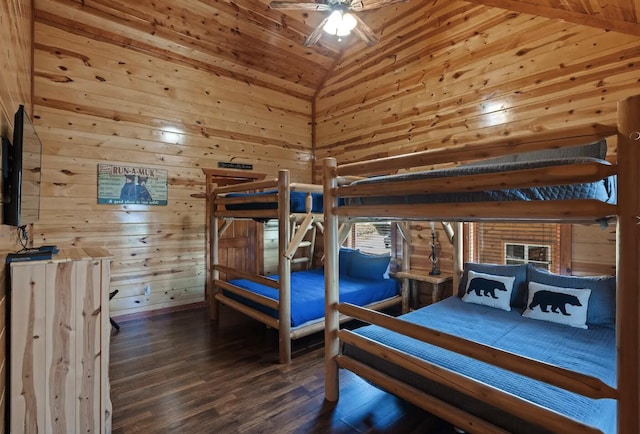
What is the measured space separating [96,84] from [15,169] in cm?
289

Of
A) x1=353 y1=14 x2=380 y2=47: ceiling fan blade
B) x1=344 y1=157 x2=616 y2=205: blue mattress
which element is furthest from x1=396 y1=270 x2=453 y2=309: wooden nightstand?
x1=353 y1=14 x2=380 y2=47: ceiling fan blade

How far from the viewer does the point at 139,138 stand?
13.5 feet

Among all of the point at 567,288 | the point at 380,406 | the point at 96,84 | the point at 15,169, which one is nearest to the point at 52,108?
the point at 96,84

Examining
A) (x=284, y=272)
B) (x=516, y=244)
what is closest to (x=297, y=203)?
(x=284, y=272)

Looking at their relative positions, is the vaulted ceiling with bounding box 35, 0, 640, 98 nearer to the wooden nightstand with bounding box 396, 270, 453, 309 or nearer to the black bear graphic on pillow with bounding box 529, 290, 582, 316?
the black bear graphic on pillow with bounding box 529, 290, 582, 316

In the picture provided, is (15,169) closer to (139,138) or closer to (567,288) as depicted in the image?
(139,138)

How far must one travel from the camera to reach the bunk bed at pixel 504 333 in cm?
114

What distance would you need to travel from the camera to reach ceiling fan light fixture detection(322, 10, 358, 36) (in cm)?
292

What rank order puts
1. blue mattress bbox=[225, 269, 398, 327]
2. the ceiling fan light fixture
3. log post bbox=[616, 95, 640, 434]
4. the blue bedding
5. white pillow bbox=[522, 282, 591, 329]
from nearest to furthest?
log post bbox=[616, 95, 640, 434]
the blue bedding
white pillow bbox=[522, 282, 591, 329]
the ceiling fan light fixture
blue mattress bbox=[225, 269, 398, 327]

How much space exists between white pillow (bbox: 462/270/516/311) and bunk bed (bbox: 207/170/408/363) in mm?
1114

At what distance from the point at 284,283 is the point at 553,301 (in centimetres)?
229

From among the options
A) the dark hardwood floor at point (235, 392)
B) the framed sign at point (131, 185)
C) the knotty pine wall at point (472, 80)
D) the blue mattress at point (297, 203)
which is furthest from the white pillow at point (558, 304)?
the framed sign at point (131, 185)

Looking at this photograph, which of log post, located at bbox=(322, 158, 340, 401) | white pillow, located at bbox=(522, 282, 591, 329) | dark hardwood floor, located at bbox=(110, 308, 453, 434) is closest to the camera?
dark hardwood floor, located at bbox=(110, 308, 453, 434)

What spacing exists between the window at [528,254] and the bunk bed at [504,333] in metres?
0.96
